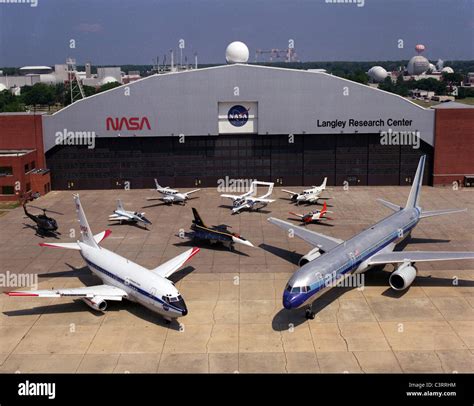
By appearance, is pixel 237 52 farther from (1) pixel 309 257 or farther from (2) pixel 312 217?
(1) pixel 309 257

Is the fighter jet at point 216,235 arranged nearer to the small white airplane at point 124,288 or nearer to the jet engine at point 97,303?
the small white airplane at point 124,288

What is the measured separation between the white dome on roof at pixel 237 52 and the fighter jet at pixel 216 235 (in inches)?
1397

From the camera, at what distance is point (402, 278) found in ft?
130

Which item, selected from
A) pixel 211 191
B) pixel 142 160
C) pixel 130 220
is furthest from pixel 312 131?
pixel 130 220

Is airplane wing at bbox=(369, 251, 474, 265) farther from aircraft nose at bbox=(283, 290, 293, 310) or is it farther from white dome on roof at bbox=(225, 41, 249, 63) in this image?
white dome on roof at bbox=(225, 41, 249, 63)

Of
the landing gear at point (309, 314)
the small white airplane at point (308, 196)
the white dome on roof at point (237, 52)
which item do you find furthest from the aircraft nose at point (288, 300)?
the white dome on roof at point (237, 52)

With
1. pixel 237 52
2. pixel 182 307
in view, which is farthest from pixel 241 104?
pixel 182 307

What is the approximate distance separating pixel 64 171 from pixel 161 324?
44.9 metres

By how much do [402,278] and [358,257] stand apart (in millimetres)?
3230

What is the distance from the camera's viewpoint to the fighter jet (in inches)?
1938

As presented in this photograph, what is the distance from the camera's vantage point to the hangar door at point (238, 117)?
73.6 metres

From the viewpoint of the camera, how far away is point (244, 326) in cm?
3612

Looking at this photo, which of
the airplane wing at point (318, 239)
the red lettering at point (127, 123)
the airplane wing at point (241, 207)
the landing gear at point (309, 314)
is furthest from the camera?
the red lettering at point (127, 123)

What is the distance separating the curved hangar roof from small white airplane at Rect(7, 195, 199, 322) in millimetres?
32650
